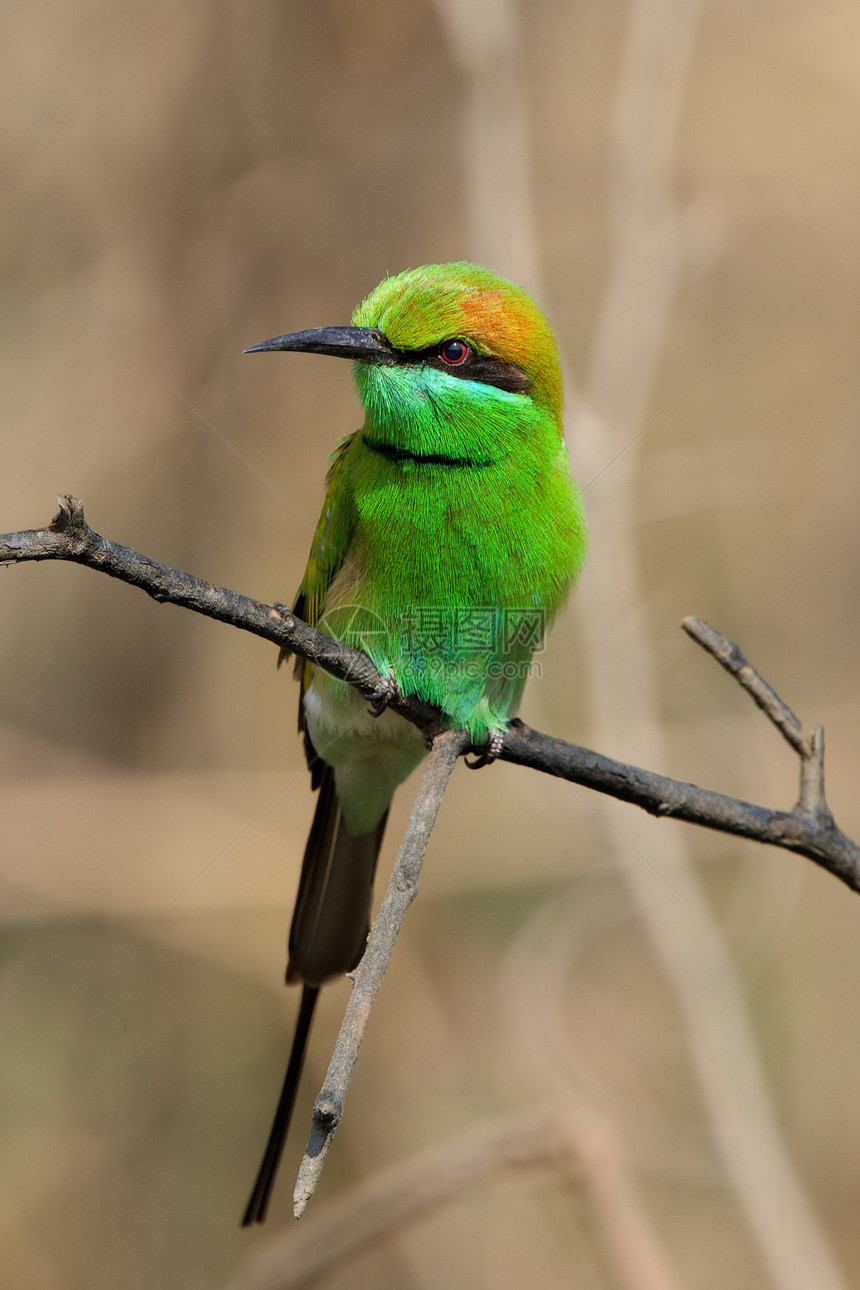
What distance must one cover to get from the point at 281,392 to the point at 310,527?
0.49 m

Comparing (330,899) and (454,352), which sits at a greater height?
(454,352)

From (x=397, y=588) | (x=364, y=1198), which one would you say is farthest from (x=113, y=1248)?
(x=397, y=588)

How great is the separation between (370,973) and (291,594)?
9.15 ft

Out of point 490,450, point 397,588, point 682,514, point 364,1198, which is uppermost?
point 682,514

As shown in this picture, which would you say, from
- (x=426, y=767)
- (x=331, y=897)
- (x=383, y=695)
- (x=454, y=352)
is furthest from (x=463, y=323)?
(x=331, y=897)

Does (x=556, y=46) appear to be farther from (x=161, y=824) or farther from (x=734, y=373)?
(x=161, y=824)

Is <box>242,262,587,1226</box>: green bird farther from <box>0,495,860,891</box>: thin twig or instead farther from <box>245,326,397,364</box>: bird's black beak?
<box>0,495,860,891</box>: thin twig

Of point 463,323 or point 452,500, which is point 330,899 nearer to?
point 452,500

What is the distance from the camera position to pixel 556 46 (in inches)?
168

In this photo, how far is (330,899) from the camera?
2.60m

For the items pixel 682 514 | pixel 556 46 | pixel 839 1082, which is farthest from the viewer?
pixel 556 46

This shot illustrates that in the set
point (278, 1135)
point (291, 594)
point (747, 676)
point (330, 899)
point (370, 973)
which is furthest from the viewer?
point (291, 594)

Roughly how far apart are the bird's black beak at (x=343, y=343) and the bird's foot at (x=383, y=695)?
594mm

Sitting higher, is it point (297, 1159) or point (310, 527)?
point (310, 527)
